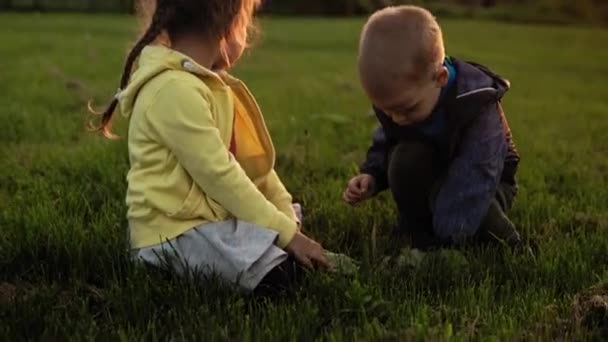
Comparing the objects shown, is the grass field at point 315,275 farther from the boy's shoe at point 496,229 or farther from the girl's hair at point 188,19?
the girl's hair at point 188,19

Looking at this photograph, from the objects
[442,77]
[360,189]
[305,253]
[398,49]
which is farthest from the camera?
[360,189]

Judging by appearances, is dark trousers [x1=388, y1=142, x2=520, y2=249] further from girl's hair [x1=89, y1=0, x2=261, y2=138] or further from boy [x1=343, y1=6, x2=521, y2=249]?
girl's hair [x1=89, y1=0, x2=261, y2=138]

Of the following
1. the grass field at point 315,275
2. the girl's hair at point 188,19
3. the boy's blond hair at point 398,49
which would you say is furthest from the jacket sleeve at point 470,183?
the girl's hair at point 188,19

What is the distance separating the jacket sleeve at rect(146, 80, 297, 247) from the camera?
2.96 meters

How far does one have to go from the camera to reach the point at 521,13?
33719 millimetres

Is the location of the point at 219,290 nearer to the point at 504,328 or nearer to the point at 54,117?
the point at 504,328

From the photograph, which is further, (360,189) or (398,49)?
(360,189)

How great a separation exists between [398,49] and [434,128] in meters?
0.39

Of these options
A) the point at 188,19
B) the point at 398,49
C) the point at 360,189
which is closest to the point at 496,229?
the point at 360,189

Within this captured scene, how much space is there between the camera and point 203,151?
2961 millimetres

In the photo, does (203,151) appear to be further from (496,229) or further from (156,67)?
(496,229)

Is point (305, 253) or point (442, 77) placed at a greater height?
point (442, 77)

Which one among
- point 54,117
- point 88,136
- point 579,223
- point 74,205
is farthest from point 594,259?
point 54,117

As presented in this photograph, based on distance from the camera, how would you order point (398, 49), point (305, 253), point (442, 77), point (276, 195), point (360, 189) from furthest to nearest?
point (360, 189), point (276, 195), point (442, 77), point (398, 49), point (305, 253)
